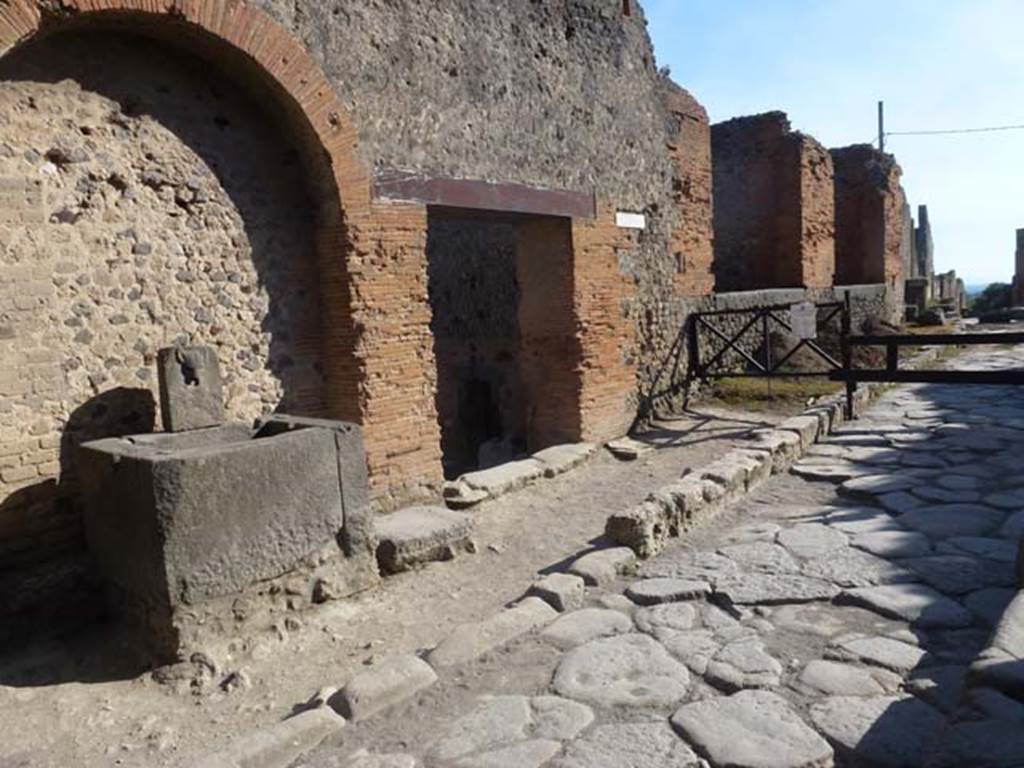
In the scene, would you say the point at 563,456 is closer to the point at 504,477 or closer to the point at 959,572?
the point at 504,477

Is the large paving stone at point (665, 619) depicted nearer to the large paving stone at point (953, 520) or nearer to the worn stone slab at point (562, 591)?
the worn stone slab at point (562, 591)

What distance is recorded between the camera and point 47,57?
14.6 ft

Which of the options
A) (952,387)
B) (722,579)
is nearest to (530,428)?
(722,579)

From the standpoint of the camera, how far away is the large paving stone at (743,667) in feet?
9.41

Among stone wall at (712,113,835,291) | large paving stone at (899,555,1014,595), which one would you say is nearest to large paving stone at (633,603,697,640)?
large paving stone at (899,555,1014,595)

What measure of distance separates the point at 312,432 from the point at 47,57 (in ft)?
8.65

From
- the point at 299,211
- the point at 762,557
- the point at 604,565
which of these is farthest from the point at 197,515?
the point at 762,557

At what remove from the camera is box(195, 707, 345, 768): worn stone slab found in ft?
8.81

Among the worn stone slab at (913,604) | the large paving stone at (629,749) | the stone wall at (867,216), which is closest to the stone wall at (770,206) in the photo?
the stone wall at (867,216)

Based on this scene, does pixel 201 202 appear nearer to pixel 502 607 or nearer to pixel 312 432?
pixel 312 432

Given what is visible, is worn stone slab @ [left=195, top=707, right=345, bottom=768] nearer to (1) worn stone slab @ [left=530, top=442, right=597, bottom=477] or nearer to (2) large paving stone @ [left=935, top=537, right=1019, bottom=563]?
(2) large paving stone @ [left=935, top=537, right=1019, bottom=563]

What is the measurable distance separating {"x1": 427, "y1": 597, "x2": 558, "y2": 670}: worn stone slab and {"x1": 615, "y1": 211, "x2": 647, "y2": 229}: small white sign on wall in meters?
5.76

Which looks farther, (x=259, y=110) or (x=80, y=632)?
(x=259, y=110)

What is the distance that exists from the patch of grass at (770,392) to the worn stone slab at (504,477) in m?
3.75
